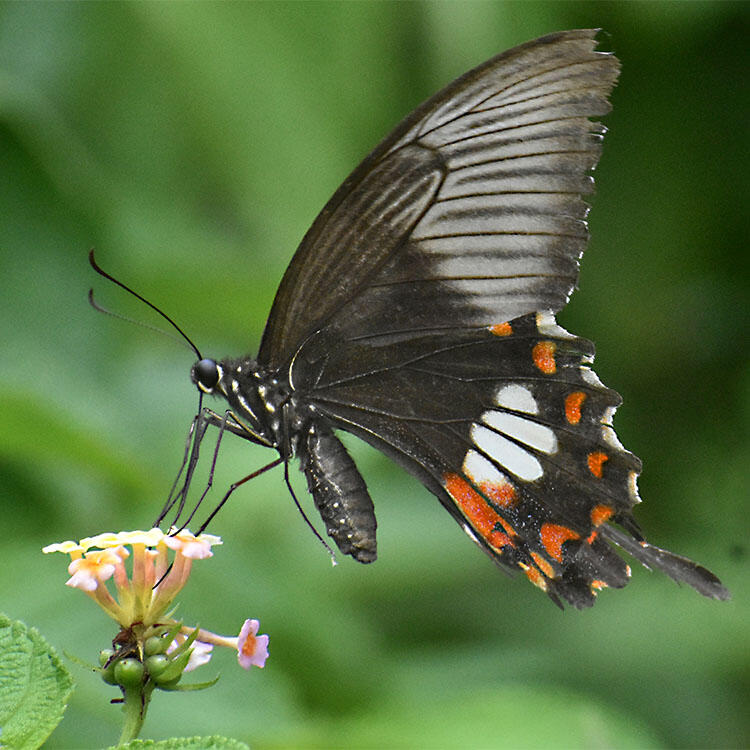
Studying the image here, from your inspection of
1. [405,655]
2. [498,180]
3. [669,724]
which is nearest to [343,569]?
[405,655]

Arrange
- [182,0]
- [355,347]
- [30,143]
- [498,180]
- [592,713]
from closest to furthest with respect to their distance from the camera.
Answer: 1. [498,180]
2. [355,347]
3. [592,713]
4. [30,143]
5. [182,0]

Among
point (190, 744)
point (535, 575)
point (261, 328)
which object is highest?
point (190, 744)

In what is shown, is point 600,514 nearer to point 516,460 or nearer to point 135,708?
point 516,460

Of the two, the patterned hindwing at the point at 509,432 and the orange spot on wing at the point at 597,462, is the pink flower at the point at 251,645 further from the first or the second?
the orange spot on wing at the point at 597,462

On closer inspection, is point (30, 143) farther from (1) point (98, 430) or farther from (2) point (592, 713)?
(2) point (592, 713)

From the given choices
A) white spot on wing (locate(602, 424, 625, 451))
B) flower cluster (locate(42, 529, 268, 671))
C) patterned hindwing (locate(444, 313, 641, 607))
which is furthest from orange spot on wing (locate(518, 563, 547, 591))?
flower cluster (locate(42, 529, 268, 671))

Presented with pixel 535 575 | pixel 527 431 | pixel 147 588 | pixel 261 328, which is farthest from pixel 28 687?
pixel 261 328

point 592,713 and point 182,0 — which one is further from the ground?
point 182,0
